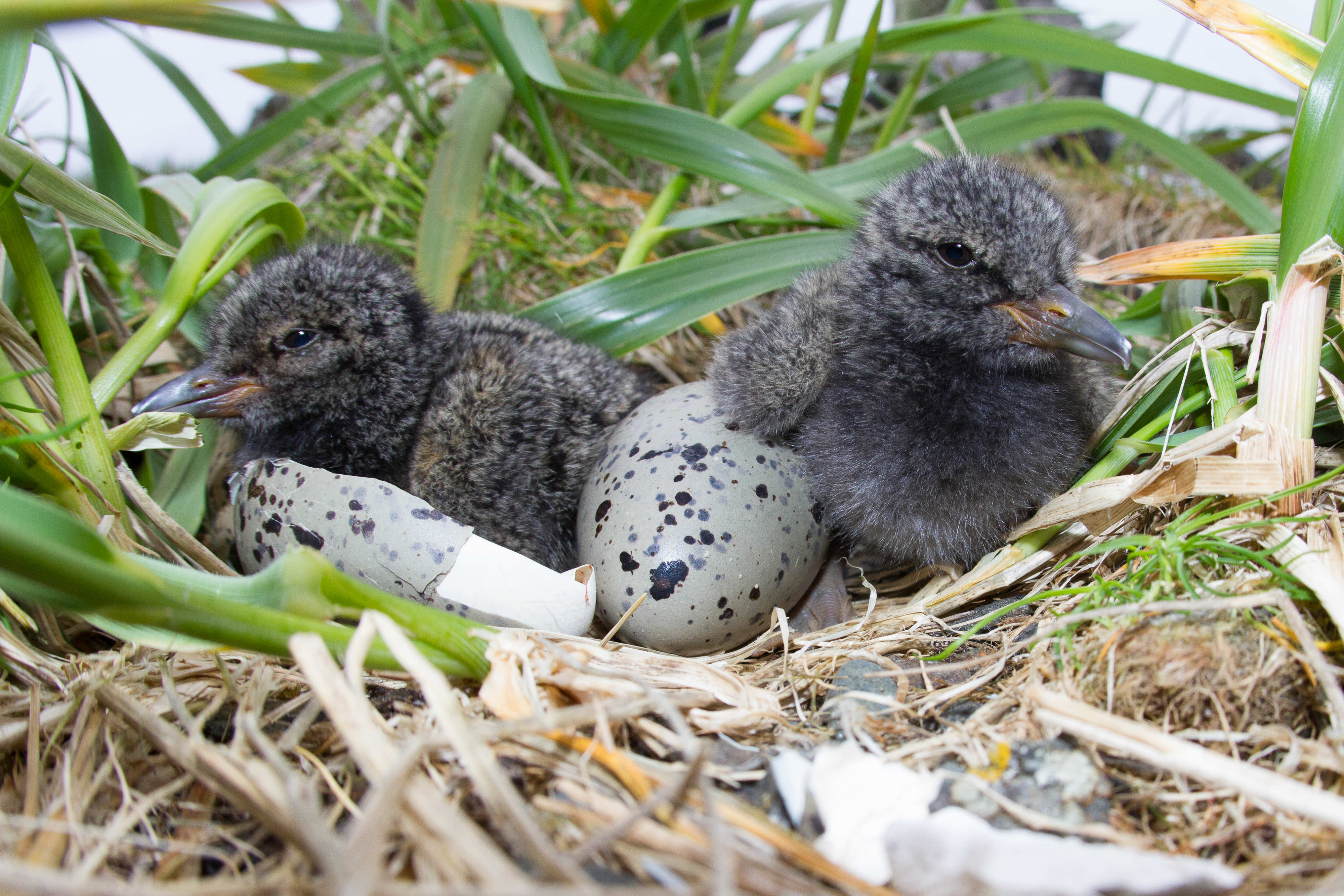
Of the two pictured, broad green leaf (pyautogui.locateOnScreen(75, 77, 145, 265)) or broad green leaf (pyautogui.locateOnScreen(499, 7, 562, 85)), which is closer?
broad green leaf (pyautogui.locateOnScreen(75, 77, 145, 265))

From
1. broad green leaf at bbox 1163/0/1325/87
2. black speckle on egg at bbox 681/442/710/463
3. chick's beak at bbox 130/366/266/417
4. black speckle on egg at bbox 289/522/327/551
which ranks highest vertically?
broad green leaf at bbox 1163/0/1325/87

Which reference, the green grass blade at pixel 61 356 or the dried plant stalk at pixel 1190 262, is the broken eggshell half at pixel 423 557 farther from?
the dried plant stalk at pixel 1190 262

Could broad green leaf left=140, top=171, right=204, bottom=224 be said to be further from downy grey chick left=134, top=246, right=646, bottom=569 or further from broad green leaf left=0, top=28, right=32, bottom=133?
broad green leaf left=0, top=28, right=32, bottom=133

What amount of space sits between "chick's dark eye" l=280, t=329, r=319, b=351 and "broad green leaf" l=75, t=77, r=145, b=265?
59 centimetres

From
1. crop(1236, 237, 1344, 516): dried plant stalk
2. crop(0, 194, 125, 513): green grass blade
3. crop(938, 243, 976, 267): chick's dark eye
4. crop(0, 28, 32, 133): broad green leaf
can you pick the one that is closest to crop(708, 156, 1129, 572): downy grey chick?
crop(938, 243, 976, 267): chick's dark eye

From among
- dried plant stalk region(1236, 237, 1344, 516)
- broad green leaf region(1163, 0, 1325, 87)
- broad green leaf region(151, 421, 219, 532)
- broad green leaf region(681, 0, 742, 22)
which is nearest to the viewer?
dried plant stalk region(1236, 237, 1344, 516)

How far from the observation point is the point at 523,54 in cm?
241

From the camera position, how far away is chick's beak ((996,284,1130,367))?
1.57 metres

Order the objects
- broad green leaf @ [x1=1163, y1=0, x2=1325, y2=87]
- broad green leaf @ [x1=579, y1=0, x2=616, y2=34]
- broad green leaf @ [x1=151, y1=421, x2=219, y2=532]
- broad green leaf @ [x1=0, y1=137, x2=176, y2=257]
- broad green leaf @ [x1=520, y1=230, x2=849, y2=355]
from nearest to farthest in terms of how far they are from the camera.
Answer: broad green leaf @ [x1=0, y1=137, x2=176, y2=257]
broad green leaf @ [x1=1163, y1=0, x2=1325, y2=87]
broad green leaf @ [x1=151, y1=421, x2=219, y2=532]
broad green leaf @ [x1=520, y1=230, x2=849, y2=355]
broad green leaf @ [x1=579, y1=0, x2=616, y2=34]

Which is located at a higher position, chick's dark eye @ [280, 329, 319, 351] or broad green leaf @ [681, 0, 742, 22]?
broad green leaf @ [681, 0, 742, 22]

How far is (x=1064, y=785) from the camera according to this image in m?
1.11

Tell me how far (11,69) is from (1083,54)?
8.69ft

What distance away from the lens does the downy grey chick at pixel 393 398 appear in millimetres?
1847

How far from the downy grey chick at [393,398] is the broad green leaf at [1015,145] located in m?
0.79
